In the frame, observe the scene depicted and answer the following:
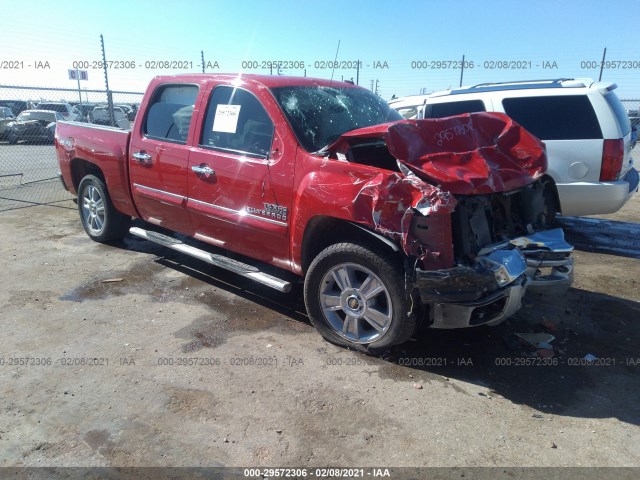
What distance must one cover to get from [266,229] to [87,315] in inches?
70.2

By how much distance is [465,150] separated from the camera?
3619 mm

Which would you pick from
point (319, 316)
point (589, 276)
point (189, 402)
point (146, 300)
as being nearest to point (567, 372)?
point (319, 316)

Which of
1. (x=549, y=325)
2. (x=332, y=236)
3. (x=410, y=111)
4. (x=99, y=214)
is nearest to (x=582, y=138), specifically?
(x=549, y=325)

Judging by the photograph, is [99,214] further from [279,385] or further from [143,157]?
[279,385]

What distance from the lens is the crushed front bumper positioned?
3092 millimetres

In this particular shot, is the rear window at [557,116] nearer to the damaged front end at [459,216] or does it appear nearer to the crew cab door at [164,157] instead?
the damaged front end at [459,216]

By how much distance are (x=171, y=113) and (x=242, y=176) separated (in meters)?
1.40

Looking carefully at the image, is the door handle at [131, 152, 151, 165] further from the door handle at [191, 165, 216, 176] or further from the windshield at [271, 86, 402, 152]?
the windshield at [271, 86, 402, 152]

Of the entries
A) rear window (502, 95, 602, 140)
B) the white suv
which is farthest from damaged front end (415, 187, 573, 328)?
rear window (502, 95, 602, 140)

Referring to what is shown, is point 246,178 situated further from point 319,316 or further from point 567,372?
point 567,372

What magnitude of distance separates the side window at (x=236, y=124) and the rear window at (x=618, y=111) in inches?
167

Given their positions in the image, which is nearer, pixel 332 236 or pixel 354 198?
pixel 354 198

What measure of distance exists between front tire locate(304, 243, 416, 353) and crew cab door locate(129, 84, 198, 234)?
69.1 inches

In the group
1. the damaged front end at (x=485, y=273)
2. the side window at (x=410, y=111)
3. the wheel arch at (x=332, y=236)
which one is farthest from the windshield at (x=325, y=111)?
the side window at (x=410, y=111)
